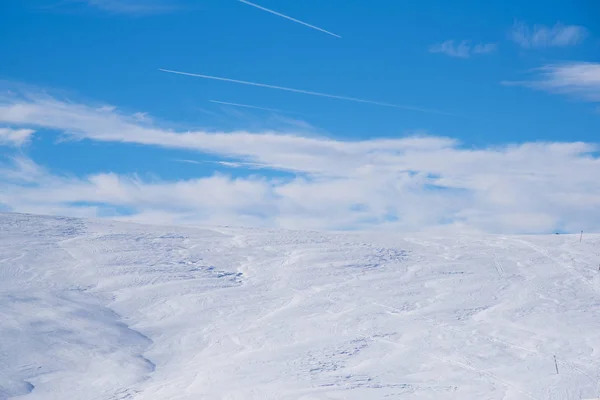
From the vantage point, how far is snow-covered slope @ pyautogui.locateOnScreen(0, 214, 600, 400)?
50.5 feet

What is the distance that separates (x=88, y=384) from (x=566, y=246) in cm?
2261

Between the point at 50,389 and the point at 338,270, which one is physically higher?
the point at 338,270

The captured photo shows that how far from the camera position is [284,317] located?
785 inches

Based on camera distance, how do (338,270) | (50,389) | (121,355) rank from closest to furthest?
(50,389)
(121,355)
(338,270)

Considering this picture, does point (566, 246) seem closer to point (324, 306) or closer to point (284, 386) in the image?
point (324, 306)

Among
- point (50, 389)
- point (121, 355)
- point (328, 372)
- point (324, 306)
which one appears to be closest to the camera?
point (50, 389)

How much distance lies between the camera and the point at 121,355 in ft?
56.2

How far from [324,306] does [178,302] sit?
437 centimetres

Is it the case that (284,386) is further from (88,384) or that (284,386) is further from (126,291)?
(126,291)

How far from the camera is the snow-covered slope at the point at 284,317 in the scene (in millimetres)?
→ 15398

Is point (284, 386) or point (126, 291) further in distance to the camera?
point (126, 291)

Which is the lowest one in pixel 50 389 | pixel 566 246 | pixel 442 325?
pixel 50 389

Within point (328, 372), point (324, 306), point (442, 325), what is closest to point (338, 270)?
point (324, 306)

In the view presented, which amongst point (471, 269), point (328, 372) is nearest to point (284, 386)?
point (328, 372)
